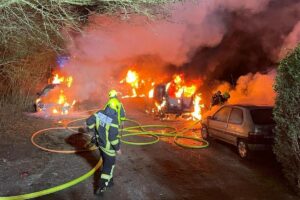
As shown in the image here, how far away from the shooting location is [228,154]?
940 cm

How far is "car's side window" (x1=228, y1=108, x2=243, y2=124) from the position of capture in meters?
9.15

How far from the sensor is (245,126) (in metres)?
→ 8.76

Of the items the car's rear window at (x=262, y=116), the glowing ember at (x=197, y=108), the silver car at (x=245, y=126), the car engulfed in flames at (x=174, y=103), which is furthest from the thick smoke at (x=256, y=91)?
the car's rear window at (x=262, y=116)

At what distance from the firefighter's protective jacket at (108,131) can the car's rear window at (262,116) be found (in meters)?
4.31

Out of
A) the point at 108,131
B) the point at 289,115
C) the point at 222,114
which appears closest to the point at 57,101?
the point at 222,114

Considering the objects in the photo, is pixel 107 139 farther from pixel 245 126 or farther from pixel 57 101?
pixel 57 101

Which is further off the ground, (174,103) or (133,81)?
(133,81)

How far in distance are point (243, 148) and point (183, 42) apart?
Result: 11.4 metres

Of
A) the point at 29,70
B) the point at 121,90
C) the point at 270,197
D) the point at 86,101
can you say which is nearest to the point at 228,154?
the point at 270,197

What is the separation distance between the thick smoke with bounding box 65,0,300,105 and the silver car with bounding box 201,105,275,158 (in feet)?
15.9

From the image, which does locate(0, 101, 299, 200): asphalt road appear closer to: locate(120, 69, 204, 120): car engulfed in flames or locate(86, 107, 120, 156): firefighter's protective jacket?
locate(86, 107, 120, 156): firefighter's protective jacket

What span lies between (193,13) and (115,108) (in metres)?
11.6

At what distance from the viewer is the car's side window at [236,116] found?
30.0 ft

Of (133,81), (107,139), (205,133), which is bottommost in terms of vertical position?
(205,133)
